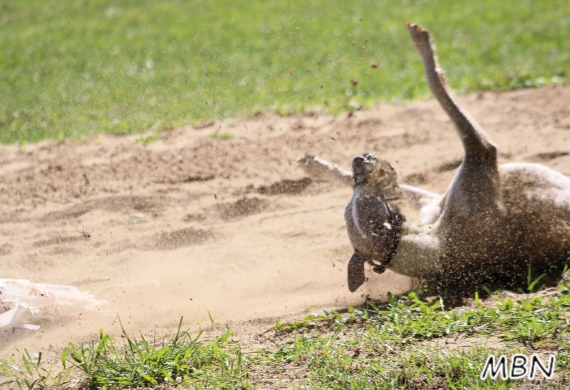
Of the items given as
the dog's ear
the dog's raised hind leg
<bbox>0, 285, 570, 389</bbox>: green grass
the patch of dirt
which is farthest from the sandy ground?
the dog's raised hind leg

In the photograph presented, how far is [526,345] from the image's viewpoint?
3.86 metres

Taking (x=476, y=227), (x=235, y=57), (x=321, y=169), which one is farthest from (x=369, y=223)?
(x=235, y=57)

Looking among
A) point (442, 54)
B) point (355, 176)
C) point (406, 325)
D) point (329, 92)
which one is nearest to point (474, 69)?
point (442, 54)

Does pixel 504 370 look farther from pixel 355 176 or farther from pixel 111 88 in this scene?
pixel 111 88

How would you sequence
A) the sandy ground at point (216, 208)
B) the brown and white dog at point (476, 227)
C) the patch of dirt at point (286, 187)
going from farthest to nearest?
the patch of dirt at point (286, 187) → the sandy ground at point (216, 208) → the brown and white dog at point (476, 227)

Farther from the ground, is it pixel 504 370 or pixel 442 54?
pixel 442 54

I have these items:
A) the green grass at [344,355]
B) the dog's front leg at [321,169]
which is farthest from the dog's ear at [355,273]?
the dog's front leg at [321,169]

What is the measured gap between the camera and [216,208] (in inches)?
246

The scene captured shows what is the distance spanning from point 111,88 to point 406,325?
6608mm

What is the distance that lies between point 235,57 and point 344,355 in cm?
784

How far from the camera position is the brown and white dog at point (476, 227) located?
15.4 feet

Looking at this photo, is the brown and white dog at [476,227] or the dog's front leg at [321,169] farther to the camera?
the dog's front leg at [321,169]

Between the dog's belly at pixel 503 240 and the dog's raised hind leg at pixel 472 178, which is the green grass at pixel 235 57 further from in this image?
the dog's belly at pixel 503 240

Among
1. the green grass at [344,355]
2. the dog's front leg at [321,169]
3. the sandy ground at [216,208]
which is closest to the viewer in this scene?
the green grass at [344,355]
